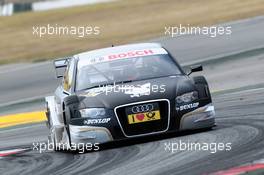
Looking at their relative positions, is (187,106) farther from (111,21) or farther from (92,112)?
(111,21)

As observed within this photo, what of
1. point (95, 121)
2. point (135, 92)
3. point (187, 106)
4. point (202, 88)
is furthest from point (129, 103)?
point (202, 88)

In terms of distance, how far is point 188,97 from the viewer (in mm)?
8914

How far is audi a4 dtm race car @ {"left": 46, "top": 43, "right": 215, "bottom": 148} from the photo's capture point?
8.68m

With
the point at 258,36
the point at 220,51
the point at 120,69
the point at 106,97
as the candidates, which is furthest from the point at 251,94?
the point at 258,36

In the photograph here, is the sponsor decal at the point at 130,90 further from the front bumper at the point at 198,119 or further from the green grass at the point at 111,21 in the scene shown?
the green grass at the point at 111,21

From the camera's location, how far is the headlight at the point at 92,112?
345 inches

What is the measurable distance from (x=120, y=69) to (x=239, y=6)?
16.3 meters

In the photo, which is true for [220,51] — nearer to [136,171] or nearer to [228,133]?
[228,133]

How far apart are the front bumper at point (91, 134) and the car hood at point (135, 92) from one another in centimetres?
26

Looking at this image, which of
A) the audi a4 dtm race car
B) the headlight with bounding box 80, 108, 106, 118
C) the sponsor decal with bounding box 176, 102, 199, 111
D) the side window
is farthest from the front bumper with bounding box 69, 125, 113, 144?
the side window

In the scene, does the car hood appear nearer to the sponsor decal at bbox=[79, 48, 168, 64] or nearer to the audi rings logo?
the audi rings logo

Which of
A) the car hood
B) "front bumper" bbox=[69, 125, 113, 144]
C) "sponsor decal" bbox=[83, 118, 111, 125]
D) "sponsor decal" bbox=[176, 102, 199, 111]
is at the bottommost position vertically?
"front bumper" bbox=[69, 125, 113, 144]

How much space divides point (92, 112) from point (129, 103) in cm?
47

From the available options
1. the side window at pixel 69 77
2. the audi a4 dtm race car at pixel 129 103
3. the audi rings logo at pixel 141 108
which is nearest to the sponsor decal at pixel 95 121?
the audi a4 dtm race car at pixel 129 103
